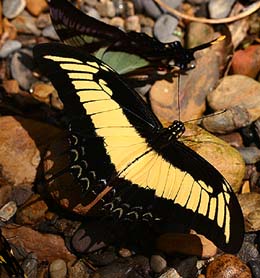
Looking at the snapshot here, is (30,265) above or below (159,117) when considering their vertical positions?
below

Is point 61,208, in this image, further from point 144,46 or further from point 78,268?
point 144,46

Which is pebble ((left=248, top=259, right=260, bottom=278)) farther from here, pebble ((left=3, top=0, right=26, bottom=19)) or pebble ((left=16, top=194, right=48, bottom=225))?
pebble ((left=3, top=0, right=26, bottom=19))

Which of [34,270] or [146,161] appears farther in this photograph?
[34,270]

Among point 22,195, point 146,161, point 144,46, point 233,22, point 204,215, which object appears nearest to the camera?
point 204,215

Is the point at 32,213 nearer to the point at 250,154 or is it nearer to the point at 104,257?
the point at 104,257

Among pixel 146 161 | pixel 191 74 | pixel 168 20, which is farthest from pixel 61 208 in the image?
pixel 168 20

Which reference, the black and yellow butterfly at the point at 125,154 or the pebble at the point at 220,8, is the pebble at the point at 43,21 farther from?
the black and yellow butterfly at the point at 125,154

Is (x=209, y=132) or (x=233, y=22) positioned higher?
(x=233, y=22)

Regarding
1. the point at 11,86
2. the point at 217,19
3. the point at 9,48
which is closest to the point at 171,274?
the point at 11,86
